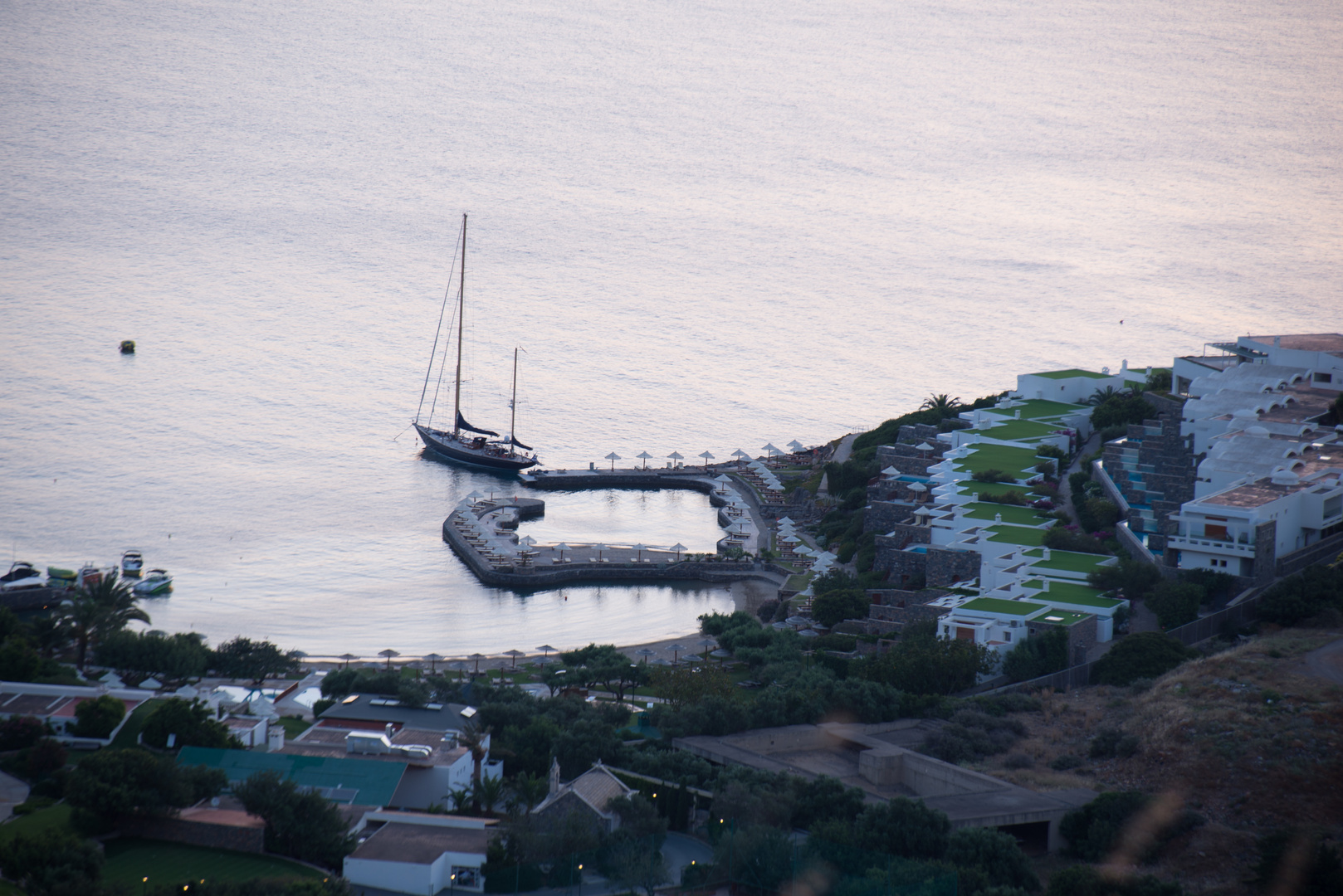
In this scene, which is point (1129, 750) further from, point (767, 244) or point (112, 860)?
point (767, 244)

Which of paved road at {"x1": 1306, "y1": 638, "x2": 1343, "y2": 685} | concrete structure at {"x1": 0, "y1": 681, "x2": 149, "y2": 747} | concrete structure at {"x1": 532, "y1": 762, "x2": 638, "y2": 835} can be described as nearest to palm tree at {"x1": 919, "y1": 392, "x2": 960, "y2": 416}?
paved road at {"x1": 1306, "y1": 638, "x2": 1343, "y2": 685}

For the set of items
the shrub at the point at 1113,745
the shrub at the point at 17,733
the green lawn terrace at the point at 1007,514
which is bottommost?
the shrub at the point at 17,733

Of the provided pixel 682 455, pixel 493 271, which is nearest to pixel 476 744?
pixel 682 455

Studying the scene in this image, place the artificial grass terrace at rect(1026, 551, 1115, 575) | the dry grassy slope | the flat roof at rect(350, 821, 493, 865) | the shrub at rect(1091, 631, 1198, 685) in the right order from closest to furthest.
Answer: the flat roof at rect(350, 821, 493, 865) < the dry grassy slope < the shrub at rect(1091, 631, 1198, 685) < the artificial grass terrace at rect(1026, 551, 1115, 575)

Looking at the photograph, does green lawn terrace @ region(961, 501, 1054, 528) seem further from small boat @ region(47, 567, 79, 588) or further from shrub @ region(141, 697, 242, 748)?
small boat @ region(47, 567, 79, 588)

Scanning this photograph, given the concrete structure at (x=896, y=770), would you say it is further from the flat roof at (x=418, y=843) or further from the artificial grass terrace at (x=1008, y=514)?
the artificial grass terrace at (x=1008, y=514)

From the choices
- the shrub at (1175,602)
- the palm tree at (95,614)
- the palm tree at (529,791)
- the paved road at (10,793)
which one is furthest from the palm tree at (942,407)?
the paved road at (10,793)

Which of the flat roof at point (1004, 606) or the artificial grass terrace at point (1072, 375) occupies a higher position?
the artificial grass terrace at point (1072, 375)

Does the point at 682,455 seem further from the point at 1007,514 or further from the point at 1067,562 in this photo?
the point at 1067,562
